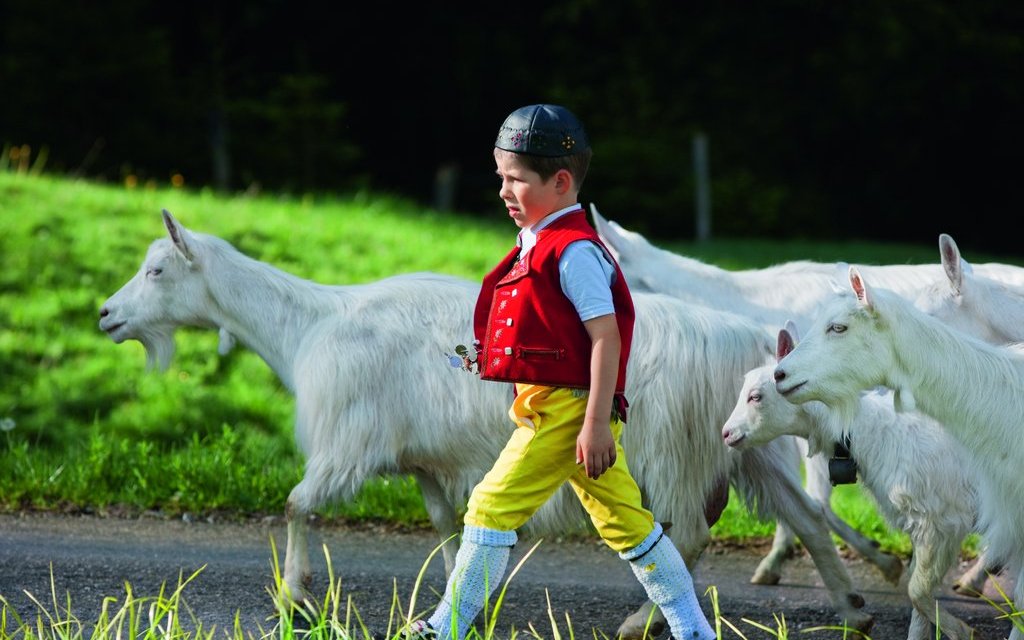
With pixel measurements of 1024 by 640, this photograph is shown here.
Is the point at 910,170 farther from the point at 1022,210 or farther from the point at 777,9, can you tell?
the point at 777,9

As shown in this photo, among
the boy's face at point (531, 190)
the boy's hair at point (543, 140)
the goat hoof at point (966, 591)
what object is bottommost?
the goat hoof at point (966, 591)

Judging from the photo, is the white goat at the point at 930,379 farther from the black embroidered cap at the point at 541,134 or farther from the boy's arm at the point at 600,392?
the black embroidered cap at the point at 541,134

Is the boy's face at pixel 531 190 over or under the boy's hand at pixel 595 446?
over

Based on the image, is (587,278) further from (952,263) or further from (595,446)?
(952,263)

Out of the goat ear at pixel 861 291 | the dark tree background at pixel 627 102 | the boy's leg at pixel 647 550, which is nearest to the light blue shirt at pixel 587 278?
the boy's leg at pixel 647 550

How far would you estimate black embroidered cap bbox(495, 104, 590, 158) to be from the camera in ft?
14.2

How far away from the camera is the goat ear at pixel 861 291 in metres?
4.57

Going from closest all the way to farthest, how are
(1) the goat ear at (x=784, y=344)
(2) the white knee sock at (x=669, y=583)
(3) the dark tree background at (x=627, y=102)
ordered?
1. (2) the white knee sock at (x=669, y=583)
2. (1) the goat ear at (x=784, y=344)
3. (3) the dark tree background at (x=627, y=102)

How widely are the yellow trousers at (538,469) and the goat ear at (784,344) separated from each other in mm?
1124

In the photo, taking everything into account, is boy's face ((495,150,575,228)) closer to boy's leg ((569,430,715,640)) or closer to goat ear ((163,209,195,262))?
boy's leg ((569,430,715,640))

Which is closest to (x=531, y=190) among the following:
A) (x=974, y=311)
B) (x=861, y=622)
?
(x=861, y=622)

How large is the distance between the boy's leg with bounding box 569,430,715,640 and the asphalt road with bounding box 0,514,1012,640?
103 cm

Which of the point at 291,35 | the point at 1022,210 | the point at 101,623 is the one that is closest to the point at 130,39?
the point at 291,35

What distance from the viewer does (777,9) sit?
23.9 metres
